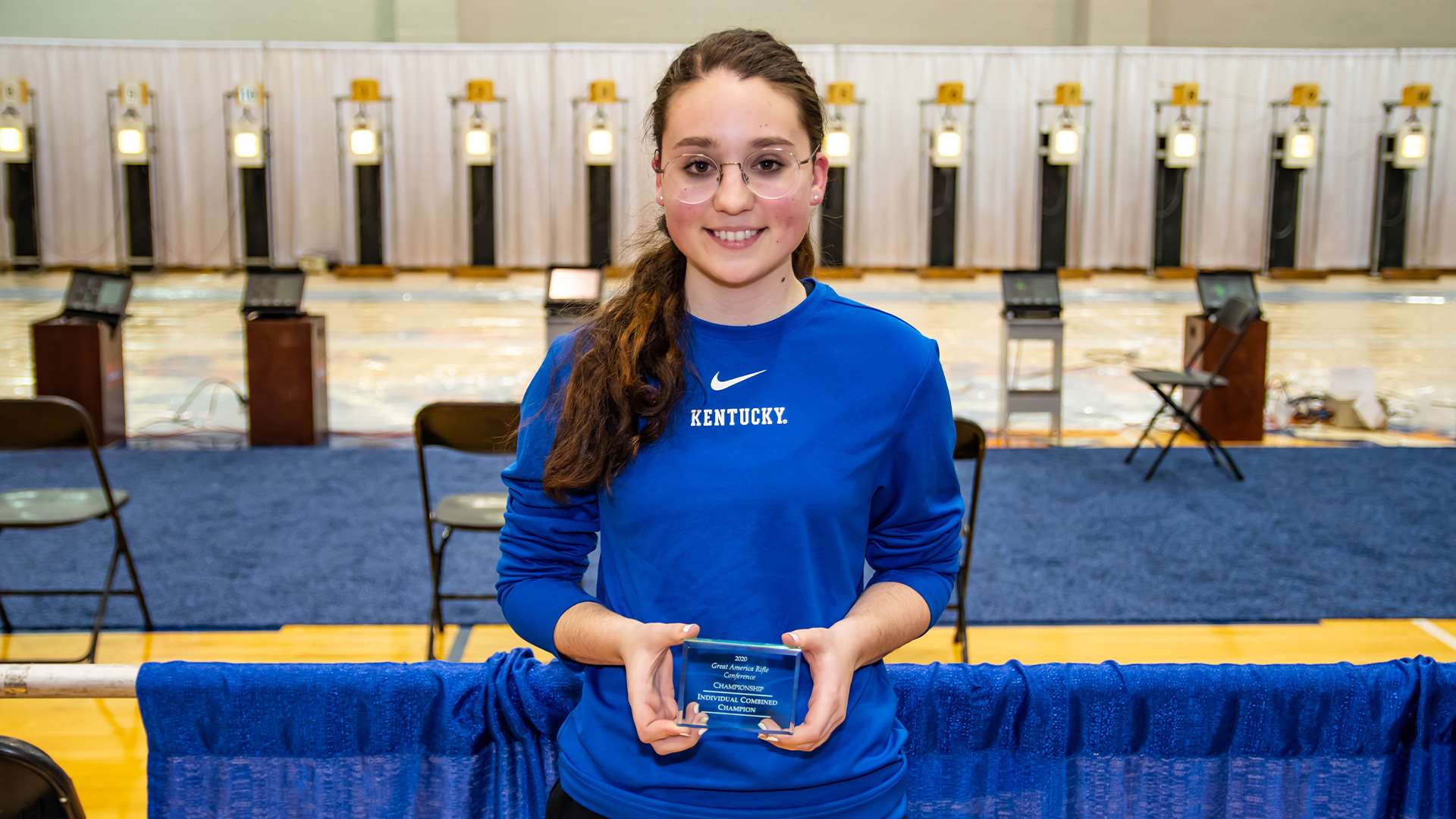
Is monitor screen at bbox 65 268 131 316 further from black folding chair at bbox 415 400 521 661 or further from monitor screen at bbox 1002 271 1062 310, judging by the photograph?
monitor screen at bbox 1002 271 1062 310

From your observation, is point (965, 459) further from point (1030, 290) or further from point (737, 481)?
point (1030, 290)

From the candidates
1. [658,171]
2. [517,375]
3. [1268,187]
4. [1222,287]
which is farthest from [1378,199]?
[658,171]

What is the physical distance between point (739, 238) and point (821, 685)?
411 mm

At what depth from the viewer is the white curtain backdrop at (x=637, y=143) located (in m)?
16.4

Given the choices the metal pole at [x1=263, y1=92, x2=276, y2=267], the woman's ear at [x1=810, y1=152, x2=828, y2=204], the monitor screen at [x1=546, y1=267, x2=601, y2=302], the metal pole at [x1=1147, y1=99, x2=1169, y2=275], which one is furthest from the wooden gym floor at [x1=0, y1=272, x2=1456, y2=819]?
the woman's ear at [x1=810, y1=152, x2=828, y2=204]

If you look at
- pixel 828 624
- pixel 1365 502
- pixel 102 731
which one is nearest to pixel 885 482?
pixel 828 624

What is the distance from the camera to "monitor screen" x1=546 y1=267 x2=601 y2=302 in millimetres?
7621

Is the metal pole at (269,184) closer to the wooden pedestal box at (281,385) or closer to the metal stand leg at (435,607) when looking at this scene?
the wooden pedestal box at (281,385)

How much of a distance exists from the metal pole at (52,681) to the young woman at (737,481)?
62 centimetres

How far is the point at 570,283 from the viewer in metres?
7.75

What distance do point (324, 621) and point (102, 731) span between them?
1084 millimetres

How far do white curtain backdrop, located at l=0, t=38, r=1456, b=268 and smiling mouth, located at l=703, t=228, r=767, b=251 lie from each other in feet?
50.7

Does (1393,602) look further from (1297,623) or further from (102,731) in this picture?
(102,731)

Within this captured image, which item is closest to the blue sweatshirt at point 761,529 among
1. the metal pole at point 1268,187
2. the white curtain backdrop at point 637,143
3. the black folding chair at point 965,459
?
the black folding chair at point 965,459
